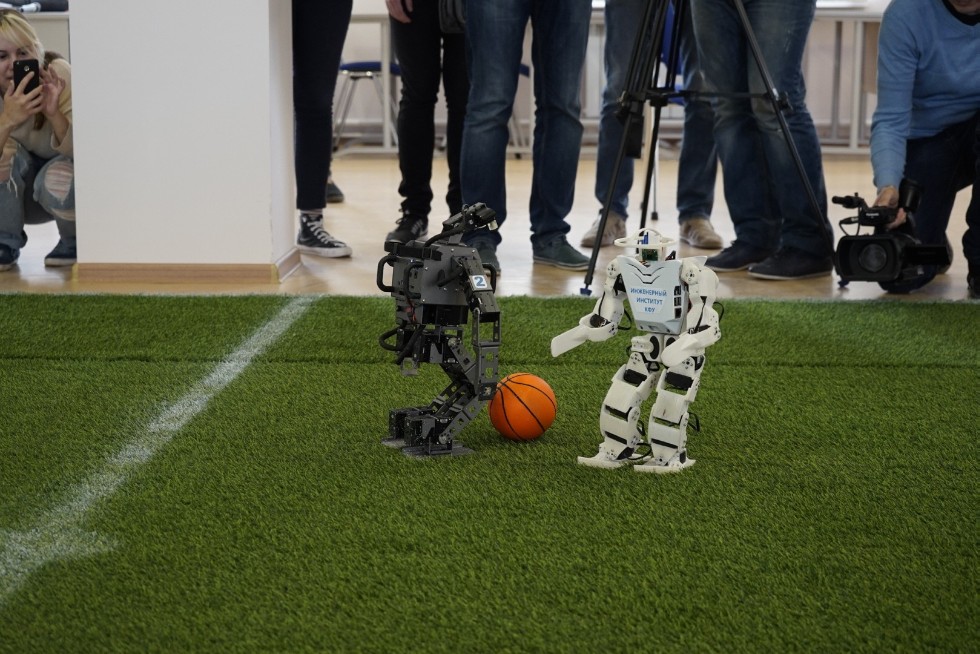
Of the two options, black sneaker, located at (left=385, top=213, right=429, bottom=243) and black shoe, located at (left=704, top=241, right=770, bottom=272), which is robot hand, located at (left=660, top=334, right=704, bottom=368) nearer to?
black shoe, located at (left=704, top=241, right=770, bottom=272)

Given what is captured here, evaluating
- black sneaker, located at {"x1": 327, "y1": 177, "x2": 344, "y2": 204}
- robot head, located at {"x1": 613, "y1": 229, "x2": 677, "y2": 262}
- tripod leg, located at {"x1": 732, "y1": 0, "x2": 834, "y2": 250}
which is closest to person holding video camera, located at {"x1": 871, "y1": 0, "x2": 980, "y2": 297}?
tripod leg, located at {"x1": 732, "y1": 0, "x2": 834, "y2": 250}

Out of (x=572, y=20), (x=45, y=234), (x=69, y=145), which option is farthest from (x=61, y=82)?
(x=572, y=20)

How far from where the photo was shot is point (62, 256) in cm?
393

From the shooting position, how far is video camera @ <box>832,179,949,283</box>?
3.31 m

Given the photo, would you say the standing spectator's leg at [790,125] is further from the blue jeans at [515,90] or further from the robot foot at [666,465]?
the robot foot at [666,465]

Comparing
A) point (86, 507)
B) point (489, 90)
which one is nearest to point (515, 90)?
point (489, 90)

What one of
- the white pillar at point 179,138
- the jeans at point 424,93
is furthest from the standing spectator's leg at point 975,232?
the white pillar at point 179,138

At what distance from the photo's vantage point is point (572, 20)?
11.8 ft

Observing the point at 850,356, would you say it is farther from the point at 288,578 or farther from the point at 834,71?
the point at 834,71

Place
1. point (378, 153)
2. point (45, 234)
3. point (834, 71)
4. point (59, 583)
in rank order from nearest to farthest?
point (59, 583) → point (45, 234) → point (378, 153) → point (834, 71)

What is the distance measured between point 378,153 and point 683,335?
23.1ft

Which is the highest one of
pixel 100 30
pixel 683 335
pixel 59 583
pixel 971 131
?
pixel 100 30

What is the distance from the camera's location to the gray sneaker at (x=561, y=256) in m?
3.88

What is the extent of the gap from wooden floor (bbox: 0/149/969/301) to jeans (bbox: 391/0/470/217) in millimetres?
297
